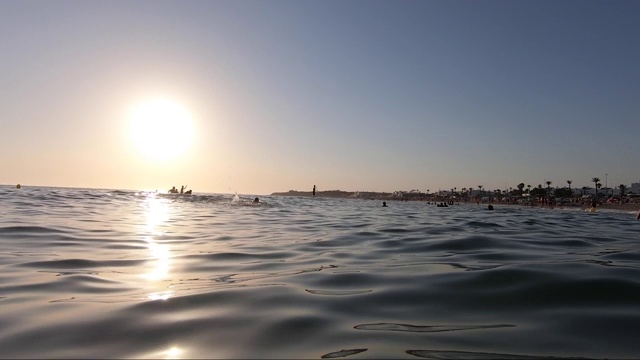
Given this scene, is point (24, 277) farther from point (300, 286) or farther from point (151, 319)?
point (300, 286)

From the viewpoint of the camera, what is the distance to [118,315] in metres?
4.07

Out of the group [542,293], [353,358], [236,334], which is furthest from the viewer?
[542,293]

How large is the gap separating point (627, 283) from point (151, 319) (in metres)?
5.78

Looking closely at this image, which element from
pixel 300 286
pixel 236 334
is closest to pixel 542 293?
pixel 300 286

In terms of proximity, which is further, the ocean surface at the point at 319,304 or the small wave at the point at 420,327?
the small wave at the point at 420,327

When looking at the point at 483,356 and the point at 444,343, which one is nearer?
the point at 483,356

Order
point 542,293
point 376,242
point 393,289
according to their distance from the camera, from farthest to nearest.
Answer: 1. point 376,242
2. point 393,289
3. point 542,293

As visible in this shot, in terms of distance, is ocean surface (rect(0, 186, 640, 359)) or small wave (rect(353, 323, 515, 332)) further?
small wave (rect(353, 323, 515, 332))

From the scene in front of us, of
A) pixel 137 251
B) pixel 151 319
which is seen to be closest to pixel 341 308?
pixel 151 319

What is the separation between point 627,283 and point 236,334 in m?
5.04

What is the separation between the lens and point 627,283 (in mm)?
5293

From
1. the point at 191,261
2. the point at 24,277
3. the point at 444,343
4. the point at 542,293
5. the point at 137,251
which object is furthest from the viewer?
the point at 137,251

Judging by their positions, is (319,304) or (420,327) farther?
(319,304)

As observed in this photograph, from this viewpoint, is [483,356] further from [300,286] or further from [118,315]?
[118,315]
